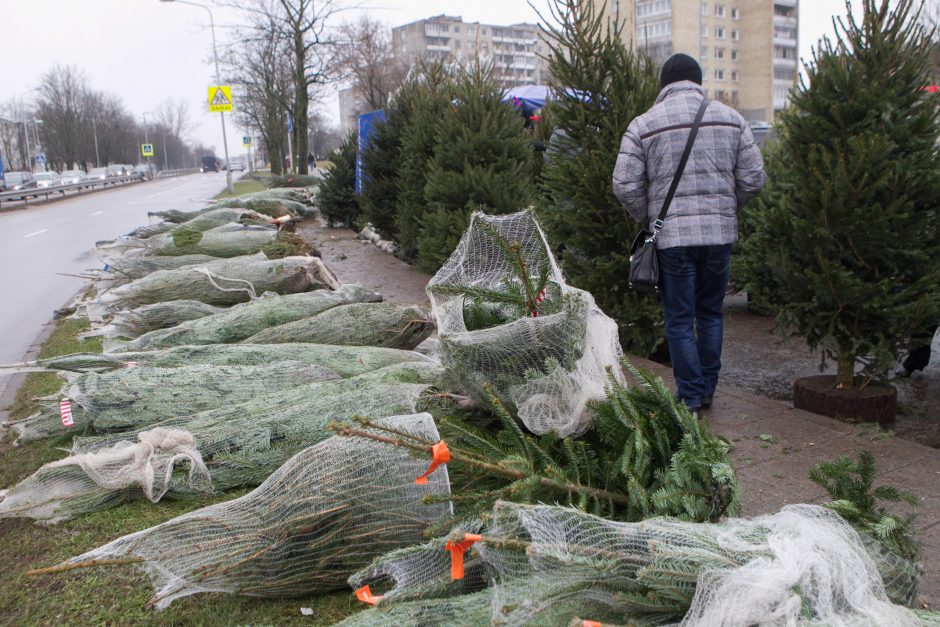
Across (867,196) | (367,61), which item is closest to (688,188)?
(867,196)

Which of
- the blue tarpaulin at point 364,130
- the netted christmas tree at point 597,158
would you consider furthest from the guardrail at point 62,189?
the netted christmas tree at point 597,158

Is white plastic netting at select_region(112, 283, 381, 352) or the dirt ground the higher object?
white plastic netting at select_region(112, 283, 381, 352)

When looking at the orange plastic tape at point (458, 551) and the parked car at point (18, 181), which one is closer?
the orange plastic tape at point (458, 551)

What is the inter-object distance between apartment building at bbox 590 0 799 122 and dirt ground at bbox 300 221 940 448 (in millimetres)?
80365

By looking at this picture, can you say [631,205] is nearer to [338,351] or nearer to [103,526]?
[338,351]

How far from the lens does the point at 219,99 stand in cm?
2784

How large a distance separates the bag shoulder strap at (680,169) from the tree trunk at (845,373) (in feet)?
5.11

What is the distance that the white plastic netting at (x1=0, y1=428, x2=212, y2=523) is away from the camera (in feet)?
11.7

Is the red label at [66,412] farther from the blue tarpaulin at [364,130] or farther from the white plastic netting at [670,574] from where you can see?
the blue tarpaulin at [364,130]

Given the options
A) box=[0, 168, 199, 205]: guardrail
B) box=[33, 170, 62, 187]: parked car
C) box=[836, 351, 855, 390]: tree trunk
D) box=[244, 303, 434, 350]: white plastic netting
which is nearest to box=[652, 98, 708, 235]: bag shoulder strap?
box=[836, 351, 855, 390]: tree trunk

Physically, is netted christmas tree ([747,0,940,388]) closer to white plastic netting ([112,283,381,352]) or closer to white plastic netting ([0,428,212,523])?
white plastic netting ([112,283,381,352])

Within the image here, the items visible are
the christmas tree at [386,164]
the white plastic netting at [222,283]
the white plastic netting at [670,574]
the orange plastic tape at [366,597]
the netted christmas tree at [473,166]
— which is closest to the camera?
the white plastic netting at [670,574]

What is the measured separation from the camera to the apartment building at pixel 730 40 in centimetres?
8407

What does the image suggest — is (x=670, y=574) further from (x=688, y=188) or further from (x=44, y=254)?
(x=44, y=254)
